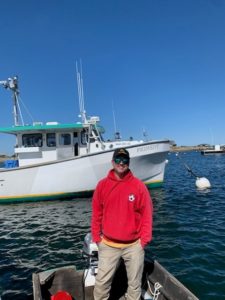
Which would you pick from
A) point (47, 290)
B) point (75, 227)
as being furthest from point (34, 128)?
point (47, 290)

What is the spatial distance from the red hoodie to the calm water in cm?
257

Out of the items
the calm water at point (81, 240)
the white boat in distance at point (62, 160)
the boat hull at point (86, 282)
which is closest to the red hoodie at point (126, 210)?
the boat hull at point (86, 282)

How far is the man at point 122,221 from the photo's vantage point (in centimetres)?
400

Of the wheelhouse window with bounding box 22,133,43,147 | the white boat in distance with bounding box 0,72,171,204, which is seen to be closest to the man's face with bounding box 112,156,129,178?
the white boat in distance with bounding box 0,72,171,204

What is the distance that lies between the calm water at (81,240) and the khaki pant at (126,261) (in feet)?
6.93

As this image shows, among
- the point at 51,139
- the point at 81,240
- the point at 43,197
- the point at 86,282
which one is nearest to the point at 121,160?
the point at 86,282

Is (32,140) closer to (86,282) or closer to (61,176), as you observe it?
(61,176)

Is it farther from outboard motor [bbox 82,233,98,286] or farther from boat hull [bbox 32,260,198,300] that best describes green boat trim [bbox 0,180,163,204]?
boat hull [bbox 32,260,198,300]

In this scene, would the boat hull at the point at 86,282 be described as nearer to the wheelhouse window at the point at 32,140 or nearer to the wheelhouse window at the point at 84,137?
the wheelhouse window at the point at 84,137

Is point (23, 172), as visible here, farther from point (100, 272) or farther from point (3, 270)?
point (100, 272)

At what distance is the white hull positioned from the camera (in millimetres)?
15062

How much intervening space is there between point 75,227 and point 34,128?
689cm

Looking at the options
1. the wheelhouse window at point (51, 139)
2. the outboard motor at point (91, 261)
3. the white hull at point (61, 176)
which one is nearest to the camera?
the outboard motor at point (91, 261)

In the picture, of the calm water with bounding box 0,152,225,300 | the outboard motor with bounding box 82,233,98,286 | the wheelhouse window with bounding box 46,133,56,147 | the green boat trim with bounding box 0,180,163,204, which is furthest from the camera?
the wheelhouse window with bounding box 46,133,56,147
